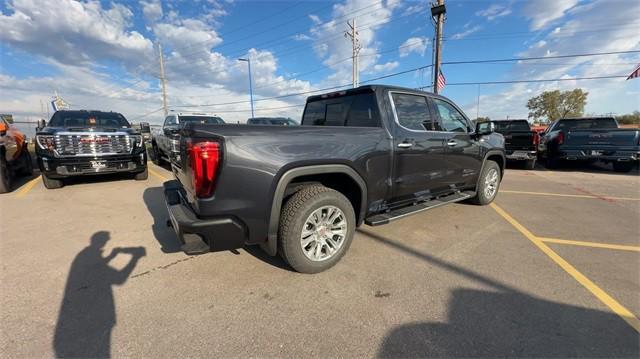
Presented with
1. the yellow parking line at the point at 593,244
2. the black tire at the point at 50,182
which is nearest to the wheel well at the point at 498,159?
the yellow parking line at the point at 593,244

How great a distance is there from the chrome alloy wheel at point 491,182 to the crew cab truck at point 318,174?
3.72 feet

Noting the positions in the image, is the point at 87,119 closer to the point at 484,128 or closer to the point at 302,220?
the point at 302,220

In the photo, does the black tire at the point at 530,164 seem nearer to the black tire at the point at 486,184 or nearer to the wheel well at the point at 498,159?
the wheel well at the point at 498,159

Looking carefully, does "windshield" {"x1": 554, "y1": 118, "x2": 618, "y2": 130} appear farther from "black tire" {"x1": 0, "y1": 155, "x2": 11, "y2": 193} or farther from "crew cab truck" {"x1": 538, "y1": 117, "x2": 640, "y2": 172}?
"black tire" {"x1": 0, "y1": 155, "x2": 11, "y2": 193}

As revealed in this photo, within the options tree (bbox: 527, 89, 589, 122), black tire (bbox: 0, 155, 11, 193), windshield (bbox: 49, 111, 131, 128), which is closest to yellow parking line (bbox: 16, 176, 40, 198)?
black tire (bbox: 0, 155, 11, 193)

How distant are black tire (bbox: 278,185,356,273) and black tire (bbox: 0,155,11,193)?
6.79 metres

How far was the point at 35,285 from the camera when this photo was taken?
8.79 feet

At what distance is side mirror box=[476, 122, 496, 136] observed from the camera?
454cm

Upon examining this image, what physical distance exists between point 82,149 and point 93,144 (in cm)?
22

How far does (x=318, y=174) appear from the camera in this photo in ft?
9.57

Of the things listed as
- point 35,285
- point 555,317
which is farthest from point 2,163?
point 555,317

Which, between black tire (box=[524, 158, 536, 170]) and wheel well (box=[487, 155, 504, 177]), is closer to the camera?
wheel well (box=[487, 155, 504, 177])

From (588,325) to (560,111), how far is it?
214 feet

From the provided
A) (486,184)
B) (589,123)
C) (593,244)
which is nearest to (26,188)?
(486,184)
